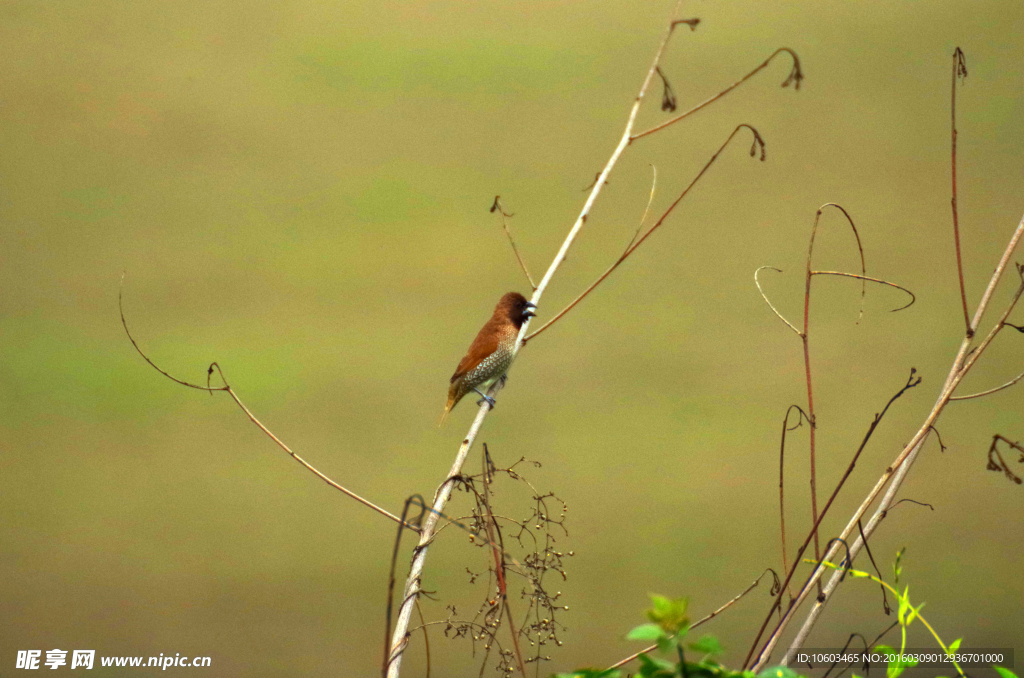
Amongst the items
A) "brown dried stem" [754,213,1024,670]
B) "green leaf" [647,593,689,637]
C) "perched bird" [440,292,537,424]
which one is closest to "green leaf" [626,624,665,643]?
"green leaf" [647,593,689,637]

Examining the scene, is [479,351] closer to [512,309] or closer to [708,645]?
[512,309]

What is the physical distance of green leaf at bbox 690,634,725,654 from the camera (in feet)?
1.09

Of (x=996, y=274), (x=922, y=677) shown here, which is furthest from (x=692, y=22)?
(x=922, y=677)

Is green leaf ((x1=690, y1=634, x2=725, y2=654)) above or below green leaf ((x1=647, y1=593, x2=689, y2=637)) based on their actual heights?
below

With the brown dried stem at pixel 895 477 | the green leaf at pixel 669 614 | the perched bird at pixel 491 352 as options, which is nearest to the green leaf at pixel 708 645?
the green leaf at pixel 669 614

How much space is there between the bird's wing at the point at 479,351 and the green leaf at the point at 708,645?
2.51 feet

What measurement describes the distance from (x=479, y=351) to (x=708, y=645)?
0.78 metres

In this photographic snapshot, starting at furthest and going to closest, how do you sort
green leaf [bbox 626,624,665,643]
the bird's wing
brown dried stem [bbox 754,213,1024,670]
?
the bird's wing → brown dried stem [bbox 754,213,1024,670] → green leaf [bbox 626,624,665,643]

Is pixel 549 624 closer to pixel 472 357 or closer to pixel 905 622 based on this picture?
pixel 905 622

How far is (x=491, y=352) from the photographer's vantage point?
1.11 m

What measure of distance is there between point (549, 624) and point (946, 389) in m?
0.34

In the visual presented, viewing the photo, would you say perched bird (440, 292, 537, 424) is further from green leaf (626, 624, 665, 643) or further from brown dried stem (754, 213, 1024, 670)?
green leaf (626, 624, 665, 643)

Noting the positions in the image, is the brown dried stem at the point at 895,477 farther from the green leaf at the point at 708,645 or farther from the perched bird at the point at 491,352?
the perched bird at the point at 491,352

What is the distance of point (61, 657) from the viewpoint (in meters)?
1.70
